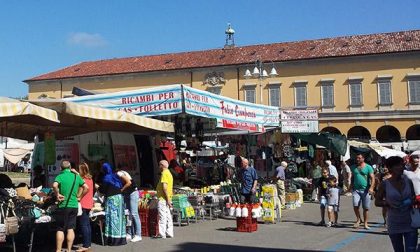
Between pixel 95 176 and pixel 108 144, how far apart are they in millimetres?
1221


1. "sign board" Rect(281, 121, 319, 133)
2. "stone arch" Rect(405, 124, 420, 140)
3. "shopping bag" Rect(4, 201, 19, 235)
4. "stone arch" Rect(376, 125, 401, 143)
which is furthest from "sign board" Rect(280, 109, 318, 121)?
"stone arch" Rect(376, 125, 401, 143)

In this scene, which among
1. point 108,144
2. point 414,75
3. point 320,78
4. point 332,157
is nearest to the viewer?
point 108,144

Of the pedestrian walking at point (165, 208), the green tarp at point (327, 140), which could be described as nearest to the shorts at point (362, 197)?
the pedestrian walking at point (165, 208)

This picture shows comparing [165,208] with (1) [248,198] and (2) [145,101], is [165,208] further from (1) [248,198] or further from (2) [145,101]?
(2) [145,101]

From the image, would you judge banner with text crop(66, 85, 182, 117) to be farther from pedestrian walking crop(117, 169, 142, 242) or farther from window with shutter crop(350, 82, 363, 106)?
window with shutter crop(350, 82, 363, 106)

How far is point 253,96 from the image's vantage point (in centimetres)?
4856

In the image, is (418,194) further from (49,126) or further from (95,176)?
(49,126)

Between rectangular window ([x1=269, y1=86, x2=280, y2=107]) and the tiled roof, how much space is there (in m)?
2.69

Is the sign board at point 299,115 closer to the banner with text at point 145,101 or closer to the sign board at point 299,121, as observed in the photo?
the sign board at point 299,121

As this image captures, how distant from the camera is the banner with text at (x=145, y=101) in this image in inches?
489

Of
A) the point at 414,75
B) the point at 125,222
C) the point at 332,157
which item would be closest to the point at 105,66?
the point at 414,75

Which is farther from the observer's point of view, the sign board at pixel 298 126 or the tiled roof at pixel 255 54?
the tiled roof at pixel 255 54

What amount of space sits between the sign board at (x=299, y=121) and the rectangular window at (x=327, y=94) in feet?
92.8

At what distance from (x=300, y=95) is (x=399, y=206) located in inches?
1640
